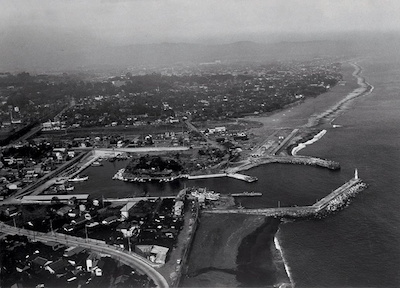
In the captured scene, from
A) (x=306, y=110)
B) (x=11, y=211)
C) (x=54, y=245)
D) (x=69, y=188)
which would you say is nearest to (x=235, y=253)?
(x=54, y=245)

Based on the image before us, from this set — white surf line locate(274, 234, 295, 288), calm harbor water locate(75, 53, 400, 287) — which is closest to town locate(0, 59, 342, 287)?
calm harbor water locate(75, 53, 400, 287)

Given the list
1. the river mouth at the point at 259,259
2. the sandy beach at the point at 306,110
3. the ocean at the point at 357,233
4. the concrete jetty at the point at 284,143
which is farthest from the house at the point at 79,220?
the sandy beach at the point at 306,110

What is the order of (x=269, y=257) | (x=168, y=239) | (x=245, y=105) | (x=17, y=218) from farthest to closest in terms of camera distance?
(x=245, y=105) < (x=17, y=218) < (x=168, y=239) < (x=269, y=257)

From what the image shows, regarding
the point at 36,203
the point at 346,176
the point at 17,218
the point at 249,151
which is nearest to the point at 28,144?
the point at 36,203

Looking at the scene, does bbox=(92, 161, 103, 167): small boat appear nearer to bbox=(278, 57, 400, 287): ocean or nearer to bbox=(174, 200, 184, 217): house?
bbox=(174, 200, 184, 217): house

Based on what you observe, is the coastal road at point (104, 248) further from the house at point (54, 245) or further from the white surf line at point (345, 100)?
the white surf line at point (345, 100)

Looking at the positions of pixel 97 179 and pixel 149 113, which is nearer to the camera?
pixel 97 179

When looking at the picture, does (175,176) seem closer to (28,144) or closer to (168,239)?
(168,239)
